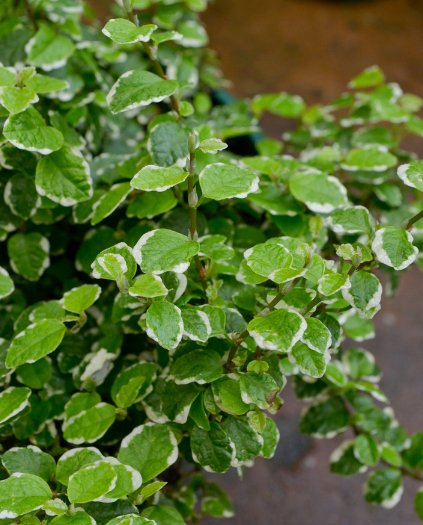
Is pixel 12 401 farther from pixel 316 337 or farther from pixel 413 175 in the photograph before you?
pixel 413 175

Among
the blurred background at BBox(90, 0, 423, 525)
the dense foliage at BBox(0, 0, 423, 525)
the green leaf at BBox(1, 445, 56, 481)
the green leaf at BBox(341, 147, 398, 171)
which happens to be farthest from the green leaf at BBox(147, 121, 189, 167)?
the blurred background at BBox(90, 0, 423, 525)

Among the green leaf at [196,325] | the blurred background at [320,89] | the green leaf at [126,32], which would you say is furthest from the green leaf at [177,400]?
the blurred background at [320,89]

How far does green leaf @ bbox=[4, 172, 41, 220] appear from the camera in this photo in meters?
0.78

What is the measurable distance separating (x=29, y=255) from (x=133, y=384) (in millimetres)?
298

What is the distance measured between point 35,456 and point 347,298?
0.45 metres

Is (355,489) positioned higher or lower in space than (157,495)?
lower

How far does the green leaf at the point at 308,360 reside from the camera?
578mm

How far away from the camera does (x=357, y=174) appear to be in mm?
907

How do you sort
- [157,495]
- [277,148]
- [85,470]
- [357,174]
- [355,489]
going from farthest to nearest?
1. [355,489]
2. [277,148]
3. [357,174]
4. [157,495]
5. [85,470]

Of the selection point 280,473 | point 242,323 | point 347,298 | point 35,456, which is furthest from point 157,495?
point 280,473

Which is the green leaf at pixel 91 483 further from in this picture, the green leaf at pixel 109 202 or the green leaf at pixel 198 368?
the green leaf at pixel 109 202

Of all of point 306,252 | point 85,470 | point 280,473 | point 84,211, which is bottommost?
point 280,473

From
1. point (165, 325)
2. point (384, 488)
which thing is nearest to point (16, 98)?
point (165, 325)

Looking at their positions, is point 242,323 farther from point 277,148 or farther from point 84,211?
point 277,148
